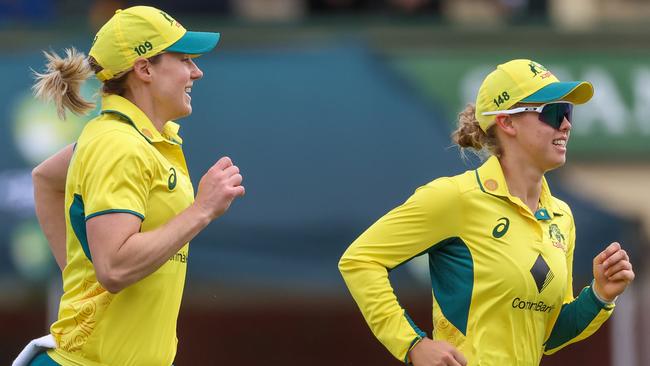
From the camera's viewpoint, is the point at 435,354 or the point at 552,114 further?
the point at 552,114

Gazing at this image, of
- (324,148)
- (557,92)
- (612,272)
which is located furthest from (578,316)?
(324,148)

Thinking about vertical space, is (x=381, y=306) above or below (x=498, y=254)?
below

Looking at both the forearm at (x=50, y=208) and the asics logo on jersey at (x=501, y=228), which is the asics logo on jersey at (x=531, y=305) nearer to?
the asics logo on jersey at (x=501, y=228)

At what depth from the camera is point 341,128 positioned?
30.4ft

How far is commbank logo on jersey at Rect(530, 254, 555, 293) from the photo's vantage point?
463 cm

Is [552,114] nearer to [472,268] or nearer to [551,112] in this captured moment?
[551,112]

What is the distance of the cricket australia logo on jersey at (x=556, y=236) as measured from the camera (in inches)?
188

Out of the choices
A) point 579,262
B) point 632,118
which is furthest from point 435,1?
point 579,262

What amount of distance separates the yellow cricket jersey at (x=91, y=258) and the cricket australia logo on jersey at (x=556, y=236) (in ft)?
4.20

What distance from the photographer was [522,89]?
188 inches

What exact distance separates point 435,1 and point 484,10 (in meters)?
0.61

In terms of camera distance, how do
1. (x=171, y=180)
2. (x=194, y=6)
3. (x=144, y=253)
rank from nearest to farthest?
(x=144, y=253) → (x=171, y=180) → (x=194, y=6)

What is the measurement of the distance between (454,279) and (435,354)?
0.98ft

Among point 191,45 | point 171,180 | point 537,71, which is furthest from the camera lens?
point 537,71
